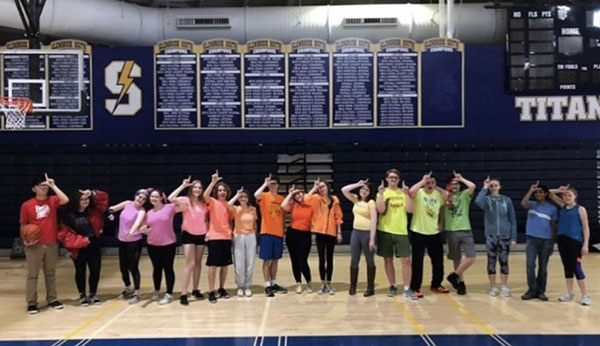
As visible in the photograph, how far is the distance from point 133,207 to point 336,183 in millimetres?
5606

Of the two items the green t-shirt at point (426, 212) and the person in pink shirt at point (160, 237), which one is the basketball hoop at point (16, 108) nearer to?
the person in pink shirt at point (160, 237)

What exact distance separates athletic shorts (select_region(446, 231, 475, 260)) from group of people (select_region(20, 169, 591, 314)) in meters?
0.01

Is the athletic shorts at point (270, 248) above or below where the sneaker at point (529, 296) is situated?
above

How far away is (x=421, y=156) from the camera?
38.8ft

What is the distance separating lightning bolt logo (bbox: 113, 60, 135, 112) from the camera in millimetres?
11609

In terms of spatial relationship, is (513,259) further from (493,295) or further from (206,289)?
(206,289)

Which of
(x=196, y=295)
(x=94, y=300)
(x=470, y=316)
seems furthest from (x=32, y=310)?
(x=470, y=316)

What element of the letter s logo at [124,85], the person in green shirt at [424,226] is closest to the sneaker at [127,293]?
the person in green shirt at [424,226]

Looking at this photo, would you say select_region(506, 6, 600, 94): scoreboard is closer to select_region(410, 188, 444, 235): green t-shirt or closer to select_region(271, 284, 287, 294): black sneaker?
select_region(410, 188, 444, 235): green t-shirt

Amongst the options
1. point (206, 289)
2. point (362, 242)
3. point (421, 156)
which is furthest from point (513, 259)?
point (206, 289)

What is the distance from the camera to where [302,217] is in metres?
7.43

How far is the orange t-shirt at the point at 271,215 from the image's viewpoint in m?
7.44

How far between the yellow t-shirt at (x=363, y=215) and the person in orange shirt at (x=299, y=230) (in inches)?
25.3

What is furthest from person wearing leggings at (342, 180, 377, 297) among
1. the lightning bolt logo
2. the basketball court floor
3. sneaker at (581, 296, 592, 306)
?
the lightning bolt logo
